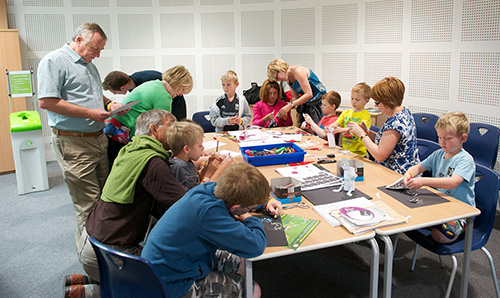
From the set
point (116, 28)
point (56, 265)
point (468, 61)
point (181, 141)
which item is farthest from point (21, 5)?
point (468, 61)

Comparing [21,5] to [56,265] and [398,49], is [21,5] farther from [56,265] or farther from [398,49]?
[398,49]

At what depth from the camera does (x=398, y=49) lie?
4.99 meters

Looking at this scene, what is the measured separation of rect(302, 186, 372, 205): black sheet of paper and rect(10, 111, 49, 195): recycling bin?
12.1 ft

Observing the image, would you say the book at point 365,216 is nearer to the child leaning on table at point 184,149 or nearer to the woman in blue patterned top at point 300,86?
the child leaning on table at point 184,149

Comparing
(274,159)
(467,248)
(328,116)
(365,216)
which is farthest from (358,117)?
(365,216)

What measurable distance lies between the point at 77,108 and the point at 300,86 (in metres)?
2.57

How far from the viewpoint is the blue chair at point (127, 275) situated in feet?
4.85

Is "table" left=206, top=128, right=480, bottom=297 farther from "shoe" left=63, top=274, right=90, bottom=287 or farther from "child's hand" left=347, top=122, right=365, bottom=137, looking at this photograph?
"shoe" left=63, top=274, right=90, bottom=287

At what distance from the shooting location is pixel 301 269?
9.43 feet

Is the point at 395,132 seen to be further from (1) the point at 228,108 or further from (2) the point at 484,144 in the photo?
(1) the point at 228,108

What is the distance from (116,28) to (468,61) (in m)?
4.83

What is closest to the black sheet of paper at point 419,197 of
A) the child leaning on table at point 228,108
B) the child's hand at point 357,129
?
the child's hand at point 357,129

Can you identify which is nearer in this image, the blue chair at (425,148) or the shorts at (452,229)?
the shorts at (452,229)

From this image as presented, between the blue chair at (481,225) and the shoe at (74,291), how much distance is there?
2018 millimetres
